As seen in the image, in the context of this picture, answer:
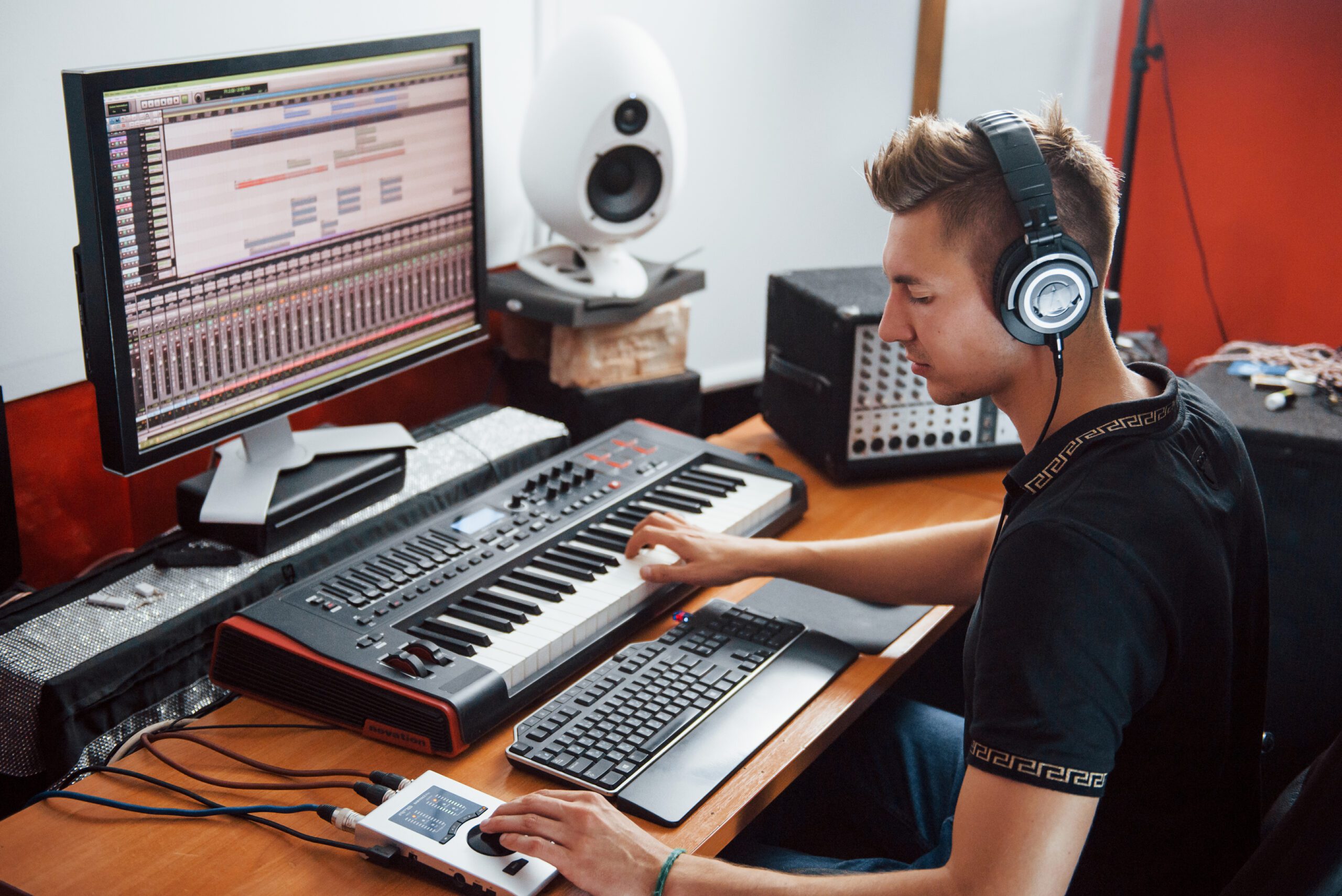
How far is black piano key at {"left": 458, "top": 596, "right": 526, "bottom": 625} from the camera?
120 cm

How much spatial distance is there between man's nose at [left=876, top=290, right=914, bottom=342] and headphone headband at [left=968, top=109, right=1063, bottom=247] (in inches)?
5.3

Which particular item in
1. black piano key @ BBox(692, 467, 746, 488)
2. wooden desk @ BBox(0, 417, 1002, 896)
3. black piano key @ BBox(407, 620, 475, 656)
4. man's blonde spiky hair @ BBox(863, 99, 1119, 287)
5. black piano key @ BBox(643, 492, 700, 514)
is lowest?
wooden desk @ BBox(0, 417, 1002, 896)

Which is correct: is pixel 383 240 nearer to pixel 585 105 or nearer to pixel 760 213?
pixel 585 105

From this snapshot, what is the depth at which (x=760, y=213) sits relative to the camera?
242 cm

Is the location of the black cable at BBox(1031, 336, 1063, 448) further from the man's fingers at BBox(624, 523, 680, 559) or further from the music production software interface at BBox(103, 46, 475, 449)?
the music production software interface at BBox(103, 46, 475, 449)

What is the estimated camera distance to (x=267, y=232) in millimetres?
1298

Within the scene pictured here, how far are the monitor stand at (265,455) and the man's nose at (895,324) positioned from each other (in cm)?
69

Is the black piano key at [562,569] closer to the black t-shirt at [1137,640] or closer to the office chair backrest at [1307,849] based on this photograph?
the black t-shirt at [1137,640]

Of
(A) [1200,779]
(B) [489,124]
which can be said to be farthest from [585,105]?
(A) [1200,779]

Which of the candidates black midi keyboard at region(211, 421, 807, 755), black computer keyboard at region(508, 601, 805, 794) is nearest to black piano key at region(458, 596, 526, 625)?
black midi keyboard at region(211, 421, 807, 755)

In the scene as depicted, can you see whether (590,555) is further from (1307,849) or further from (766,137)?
(766,137)

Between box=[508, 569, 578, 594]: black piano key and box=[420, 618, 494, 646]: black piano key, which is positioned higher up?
box=[508, 569, 578, 594]: black piano key

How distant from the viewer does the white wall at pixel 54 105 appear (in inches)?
50.4

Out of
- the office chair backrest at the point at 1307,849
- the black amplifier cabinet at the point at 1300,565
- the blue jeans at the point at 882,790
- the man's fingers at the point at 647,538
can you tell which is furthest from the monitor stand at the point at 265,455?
the black amplifier cabinet at the point at 1300,565
